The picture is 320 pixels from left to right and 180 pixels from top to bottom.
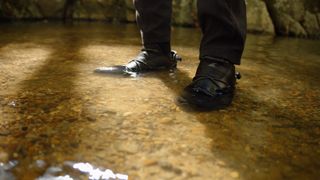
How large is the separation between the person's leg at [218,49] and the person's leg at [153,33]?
360mm

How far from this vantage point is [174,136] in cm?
102

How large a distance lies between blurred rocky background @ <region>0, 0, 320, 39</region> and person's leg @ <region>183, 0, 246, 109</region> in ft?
10.7

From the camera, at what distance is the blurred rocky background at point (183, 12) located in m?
4.31

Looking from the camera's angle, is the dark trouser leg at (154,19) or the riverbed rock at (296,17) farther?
the riverbed rock at (296,17)

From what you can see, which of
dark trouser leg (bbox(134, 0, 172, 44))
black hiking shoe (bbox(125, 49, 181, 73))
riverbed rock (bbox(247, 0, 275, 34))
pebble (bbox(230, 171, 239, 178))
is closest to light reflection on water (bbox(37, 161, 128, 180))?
pebble (bbox(230, 171, 239, 178))

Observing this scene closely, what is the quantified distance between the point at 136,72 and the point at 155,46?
18cm

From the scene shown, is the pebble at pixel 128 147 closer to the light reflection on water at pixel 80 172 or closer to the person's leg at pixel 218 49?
the light reflection on water at pixel 80 172

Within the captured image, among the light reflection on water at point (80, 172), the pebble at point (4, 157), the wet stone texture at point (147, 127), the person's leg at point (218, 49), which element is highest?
the person's leg at point (218, 49)

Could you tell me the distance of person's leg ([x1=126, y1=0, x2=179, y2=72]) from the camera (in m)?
1.72

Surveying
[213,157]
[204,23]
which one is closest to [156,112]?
[213,157]

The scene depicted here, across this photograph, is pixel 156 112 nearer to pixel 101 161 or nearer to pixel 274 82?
pixel 101 161

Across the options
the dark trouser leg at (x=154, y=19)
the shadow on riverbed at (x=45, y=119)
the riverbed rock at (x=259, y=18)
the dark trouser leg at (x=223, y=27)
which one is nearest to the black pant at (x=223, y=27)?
the dark trouser leg at (x=223, y=27)

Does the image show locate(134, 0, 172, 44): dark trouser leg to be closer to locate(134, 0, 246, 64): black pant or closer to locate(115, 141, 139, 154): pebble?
locate(134, 0, 246, 64): black pant

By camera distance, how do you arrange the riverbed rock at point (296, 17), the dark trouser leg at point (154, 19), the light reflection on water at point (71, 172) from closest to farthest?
the light reflection on water at point (71, 172) < the dark trouser leg at point (154, 19) < the riverbed rock at point (296, 17)
